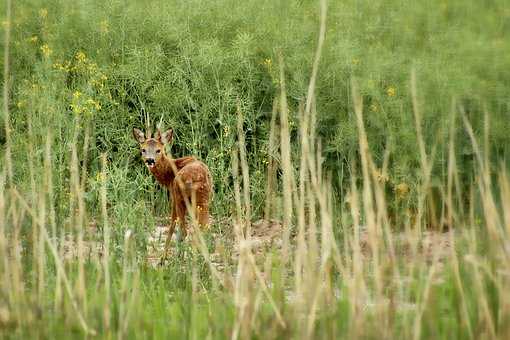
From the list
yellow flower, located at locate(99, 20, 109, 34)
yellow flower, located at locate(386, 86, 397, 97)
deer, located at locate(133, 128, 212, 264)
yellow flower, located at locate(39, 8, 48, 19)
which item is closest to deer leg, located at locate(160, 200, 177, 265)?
deer, located at locate(133, 128, 212, 264)

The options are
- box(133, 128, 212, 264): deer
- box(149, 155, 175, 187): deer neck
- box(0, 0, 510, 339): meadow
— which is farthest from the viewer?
box(149, 155, 175, 187): deer neck

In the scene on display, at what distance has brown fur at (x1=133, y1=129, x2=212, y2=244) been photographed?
21.6 ft

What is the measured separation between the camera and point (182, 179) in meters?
6.65

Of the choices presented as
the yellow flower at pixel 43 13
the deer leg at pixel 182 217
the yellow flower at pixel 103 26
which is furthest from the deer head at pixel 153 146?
the yellow flower at pixel 43 13

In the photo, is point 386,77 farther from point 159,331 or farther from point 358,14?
point 159,331

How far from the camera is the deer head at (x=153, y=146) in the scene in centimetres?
684

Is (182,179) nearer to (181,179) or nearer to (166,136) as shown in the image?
(181,179)

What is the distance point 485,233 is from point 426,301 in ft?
2.87

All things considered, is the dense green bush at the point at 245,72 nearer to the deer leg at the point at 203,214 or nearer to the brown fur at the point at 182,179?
the brown fur at the point at 182,179

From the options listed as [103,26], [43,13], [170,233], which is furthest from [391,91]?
[43,13]

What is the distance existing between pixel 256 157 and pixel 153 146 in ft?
4.19

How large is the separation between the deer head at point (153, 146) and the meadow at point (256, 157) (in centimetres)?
32

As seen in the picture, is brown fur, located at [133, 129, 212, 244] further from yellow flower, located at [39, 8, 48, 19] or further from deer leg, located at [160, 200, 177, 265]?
yellow flower, located at [39, 8, 48, 19]

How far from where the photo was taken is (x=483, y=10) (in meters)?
8.63
